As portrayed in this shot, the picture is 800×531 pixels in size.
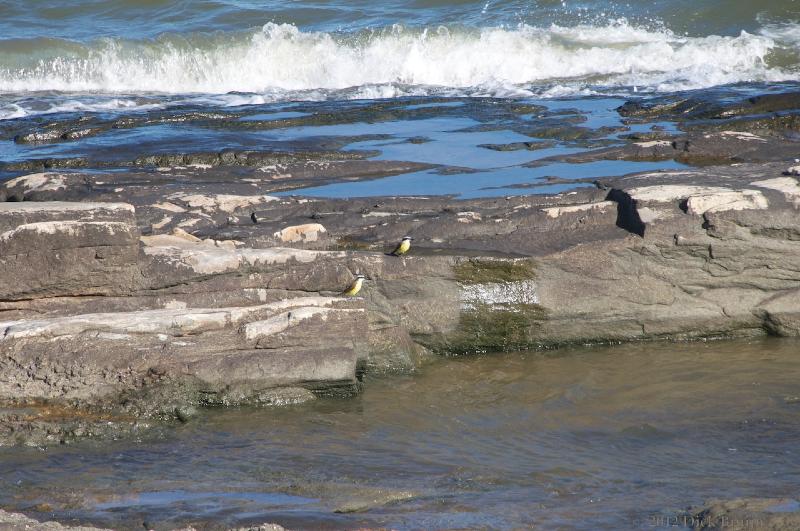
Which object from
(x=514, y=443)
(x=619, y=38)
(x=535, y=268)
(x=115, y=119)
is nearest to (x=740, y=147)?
(x=535, y=268)

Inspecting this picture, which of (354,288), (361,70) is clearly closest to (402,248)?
(354,288)

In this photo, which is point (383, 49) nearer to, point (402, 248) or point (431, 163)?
point (431, 163)

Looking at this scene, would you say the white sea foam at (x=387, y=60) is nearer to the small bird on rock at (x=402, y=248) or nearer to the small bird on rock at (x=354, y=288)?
the small bird on rock at (x=402, y=248)

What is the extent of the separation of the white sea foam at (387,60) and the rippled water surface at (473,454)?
1216 centimetres

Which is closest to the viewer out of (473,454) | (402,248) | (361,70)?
(473,454)

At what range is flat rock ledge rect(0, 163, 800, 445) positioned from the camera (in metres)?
6.07

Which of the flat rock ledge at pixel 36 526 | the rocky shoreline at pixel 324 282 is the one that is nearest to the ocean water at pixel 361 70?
the rocky shoreline at pixel 324 282

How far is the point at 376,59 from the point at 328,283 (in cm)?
1418

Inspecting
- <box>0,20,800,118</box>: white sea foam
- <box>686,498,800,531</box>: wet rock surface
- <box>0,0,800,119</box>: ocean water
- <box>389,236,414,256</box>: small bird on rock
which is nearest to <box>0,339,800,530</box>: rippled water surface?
<box>686,498,800,531</box>: wet rock surface

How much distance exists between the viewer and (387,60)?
67.3ft

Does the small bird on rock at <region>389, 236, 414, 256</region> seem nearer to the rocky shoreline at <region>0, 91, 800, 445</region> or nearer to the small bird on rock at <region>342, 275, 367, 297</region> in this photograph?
the rocky shoreline at <region>0, 91, 800, 445</region>

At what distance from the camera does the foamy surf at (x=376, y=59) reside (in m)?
19.3

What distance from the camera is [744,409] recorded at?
6.15 metres

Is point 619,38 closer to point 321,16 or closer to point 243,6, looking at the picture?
point 321,16
